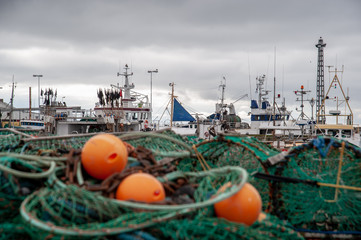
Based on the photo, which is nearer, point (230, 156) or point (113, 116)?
point (230, 156)

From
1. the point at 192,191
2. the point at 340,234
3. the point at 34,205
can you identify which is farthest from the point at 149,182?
the point at 340,234

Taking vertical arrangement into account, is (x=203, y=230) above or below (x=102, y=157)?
below

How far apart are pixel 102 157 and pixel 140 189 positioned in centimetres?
47

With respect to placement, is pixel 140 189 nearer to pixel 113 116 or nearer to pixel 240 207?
pixel 240 207

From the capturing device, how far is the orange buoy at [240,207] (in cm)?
232

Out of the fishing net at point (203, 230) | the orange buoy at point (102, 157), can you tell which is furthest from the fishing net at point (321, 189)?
the orange buoy at point (102, 157)

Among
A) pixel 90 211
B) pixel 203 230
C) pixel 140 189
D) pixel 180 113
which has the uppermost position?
pixel 180 113

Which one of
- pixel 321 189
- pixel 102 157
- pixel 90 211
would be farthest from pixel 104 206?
pixel 321 189

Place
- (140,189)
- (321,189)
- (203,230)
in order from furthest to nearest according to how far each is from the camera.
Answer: (321,189) → (140,189) → (203,230)

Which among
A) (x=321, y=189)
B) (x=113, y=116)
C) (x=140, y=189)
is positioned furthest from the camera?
(x=113, y=116)

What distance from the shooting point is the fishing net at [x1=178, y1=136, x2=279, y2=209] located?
3445 millimetres

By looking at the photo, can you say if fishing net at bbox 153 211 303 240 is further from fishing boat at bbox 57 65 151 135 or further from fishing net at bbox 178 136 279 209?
fishing boat at bbox 57 65 151 135

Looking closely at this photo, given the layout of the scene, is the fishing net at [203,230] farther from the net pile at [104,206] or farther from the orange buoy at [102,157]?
the orange buoy at [102,157]

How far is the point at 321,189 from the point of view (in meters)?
3.23
